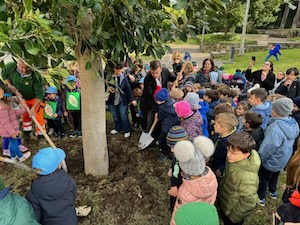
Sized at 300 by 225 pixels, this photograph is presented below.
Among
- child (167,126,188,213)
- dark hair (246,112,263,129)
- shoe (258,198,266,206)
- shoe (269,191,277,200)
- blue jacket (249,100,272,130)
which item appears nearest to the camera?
child (167,126,188,213)

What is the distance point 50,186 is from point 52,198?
0.12m

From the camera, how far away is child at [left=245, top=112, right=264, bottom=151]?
3354 millimetres

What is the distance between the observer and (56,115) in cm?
485

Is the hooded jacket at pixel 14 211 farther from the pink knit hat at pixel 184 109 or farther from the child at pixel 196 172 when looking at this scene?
the pink knit hat at pixel 184 109

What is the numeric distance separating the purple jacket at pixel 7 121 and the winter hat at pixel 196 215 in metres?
3.28

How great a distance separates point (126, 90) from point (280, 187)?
290cm

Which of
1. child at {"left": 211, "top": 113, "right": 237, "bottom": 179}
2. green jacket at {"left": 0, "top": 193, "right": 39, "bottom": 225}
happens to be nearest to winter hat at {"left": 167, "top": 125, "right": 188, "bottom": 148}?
→ child at {"left": 211, "top": 113, "right": 237, "bottom": 179}

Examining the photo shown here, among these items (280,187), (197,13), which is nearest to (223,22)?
(197,13)

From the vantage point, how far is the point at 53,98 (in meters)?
4.79

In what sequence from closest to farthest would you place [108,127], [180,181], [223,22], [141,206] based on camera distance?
[223,22], [180,181], [141,206], [108,127]

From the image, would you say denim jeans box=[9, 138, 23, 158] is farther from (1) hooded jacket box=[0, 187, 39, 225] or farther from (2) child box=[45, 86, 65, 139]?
(1) hooded jacket box=[0, 187, 39, 225]

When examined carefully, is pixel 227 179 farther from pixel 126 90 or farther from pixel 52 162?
pixel 126 90

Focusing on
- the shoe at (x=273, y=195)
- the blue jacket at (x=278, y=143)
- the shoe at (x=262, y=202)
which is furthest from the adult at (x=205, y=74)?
the shoe at (x=262, y=202)

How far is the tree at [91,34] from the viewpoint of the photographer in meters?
1.61
